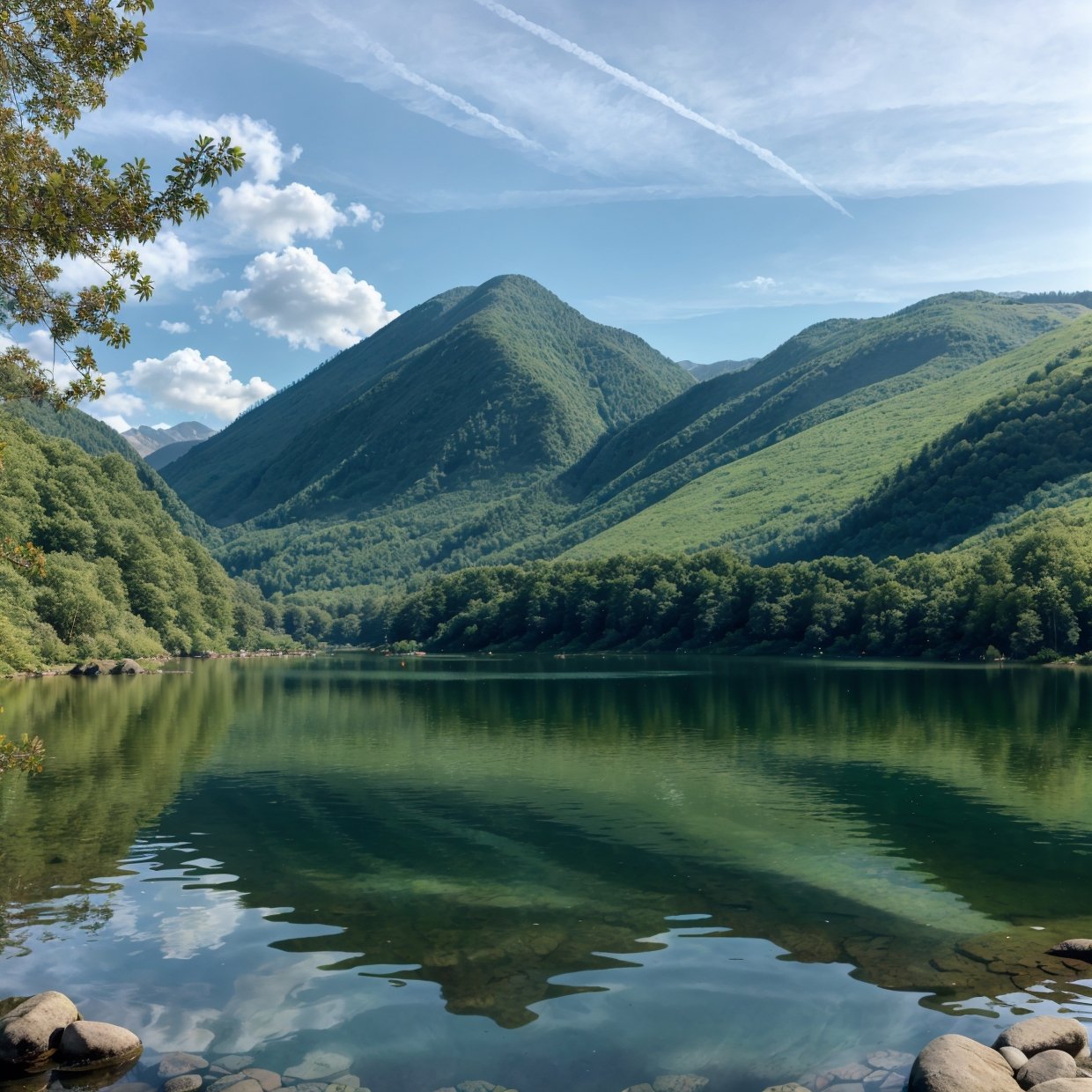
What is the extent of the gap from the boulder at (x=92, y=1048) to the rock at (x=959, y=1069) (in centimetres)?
1260

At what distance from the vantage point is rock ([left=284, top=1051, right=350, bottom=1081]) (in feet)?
51.6

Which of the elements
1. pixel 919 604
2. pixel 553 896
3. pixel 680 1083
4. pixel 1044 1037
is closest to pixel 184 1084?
pixel 680 1083

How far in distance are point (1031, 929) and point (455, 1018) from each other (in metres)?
13.4

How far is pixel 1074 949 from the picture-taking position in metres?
20.3

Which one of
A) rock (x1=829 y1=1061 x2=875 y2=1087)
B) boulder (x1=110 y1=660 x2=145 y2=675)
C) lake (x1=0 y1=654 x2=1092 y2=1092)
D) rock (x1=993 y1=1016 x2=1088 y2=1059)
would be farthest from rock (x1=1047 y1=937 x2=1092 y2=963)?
boulder (x1=110 y1=660 x2=145 y2=675)

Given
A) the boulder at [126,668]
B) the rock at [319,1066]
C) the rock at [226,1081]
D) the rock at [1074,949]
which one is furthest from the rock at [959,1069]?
the boulder at [126,668]

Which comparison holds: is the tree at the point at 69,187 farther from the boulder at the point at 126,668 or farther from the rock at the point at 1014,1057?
the boulder at the point at 126,668

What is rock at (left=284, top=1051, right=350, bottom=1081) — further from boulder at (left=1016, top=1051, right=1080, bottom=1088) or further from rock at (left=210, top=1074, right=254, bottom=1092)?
boulder at (left=1016, top=1051, right=1080, bottom=1088)

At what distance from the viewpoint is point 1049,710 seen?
69.3 meters

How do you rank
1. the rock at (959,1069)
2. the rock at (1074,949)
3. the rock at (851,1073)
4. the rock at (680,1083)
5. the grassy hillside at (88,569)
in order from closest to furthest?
the rock at (959,1069) → the rock at (680,1083) → the rock at (851,1073) → the rock at (1074,949) → the grassy hillside at (88,569)

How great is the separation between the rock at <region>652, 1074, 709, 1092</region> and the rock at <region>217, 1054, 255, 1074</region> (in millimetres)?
6631

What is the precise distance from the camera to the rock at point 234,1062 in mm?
15992

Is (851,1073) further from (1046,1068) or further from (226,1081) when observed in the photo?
(226,1081)

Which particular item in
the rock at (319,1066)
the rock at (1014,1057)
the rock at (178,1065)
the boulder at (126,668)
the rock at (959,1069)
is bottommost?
the boulder at (126,668)
